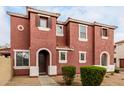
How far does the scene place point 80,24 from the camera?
18.6 metres

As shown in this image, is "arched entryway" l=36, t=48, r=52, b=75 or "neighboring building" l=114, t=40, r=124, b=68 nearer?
"arched entryway" l=36, t=48, r=52, b=75

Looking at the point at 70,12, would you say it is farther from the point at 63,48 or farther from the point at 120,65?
the point at 120,65

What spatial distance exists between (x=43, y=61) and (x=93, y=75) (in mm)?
8014

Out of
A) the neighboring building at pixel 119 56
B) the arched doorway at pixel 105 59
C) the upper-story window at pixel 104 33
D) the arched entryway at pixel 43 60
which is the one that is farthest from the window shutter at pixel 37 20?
the neighboring building at pixel 119 56

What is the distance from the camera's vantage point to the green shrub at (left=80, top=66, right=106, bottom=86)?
1067 centimetres

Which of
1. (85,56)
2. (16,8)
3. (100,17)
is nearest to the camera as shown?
(16,8)

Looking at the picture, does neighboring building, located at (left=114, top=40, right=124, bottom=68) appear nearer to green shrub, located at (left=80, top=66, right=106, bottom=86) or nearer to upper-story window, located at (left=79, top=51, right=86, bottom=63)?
upper-story window, located at (left=79, top=51, right=86, bottom=63)

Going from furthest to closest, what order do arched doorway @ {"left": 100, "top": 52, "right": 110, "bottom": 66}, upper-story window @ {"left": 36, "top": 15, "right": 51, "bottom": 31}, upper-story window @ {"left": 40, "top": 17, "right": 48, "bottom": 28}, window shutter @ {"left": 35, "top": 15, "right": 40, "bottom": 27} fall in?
arched doorway @ {"left": 100, "top": 52, "right": 110, "bottom": 66} < upper-story window @ {"left": 40, "top": 17, "right": 48, "bottom": 28} < upper-story window @ {"left": 36, "top": 15, "right": 51, "bottom": 31} < window shutter @ {"left": 35, "top": 15, "right": 40, "bottom": 27}

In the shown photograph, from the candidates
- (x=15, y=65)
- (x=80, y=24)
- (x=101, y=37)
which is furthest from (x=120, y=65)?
(x=15, y=65)

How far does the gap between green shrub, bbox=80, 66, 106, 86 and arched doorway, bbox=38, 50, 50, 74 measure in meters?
6.99

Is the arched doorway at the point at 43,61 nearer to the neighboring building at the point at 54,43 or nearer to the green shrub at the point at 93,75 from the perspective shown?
the neighboring building at the point at 54,43

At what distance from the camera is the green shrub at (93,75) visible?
35.0 feet

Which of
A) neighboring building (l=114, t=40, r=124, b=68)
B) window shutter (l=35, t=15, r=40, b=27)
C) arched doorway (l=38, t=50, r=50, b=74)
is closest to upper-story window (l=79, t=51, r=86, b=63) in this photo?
arched doorway (l=38, t=50, r=50, b=74)

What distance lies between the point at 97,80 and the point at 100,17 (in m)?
7.95
